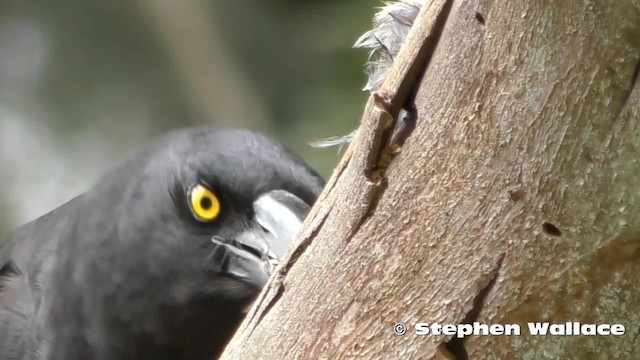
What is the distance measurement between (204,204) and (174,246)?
68 mm

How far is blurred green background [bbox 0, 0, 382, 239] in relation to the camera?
2.62 metres

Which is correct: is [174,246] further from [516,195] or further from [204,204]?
[516,195]

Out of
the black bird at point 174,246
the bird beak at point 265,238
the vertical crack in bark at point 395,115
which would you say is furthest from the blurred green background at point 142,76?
the vertical crack in bark at point 395,115

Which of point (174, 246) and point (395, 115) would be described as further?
point (174, 246)

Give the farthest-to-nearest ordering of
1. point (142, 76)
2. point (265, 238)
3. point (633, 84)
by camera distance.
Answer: point (142, 76) → point (265, 238) → point (633, 84)

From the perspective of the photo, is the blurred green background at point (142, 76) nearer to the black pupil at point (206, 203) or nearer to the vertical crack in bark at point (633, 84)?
the black pupil at point (206, 203)

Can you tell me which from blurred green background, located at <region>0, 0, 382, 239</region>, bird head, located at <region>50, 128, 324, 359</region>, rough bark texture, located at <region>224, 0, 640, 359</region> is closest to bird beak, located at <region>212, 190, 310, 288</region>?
bird head, located at <region>50, 128, 324, 359</region>

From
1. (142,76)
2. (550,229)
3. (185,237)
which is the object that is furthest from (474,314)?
(142,76)

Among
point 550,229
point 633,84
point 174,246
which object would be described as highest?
point 633,84

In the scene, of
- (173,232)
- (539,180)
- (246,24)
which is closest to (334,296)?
(539,180)

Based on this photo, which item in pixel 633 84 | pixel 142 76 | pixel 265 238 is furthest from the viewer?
pixel 142 76

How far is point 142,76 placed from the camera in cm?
283

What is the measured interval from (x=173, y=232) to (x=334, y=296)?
50 centimetres

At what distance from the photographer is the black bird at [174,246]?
1.12 metres
